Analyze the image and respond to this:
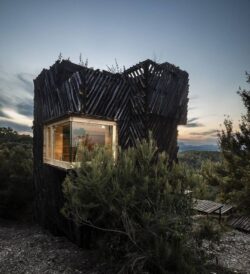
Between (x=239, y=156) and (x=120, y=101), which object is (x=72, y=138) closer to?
(x=120, y=101)

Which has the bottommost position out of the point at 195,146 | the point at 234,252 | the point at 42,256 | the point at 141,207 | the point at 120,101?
the point at 234,252

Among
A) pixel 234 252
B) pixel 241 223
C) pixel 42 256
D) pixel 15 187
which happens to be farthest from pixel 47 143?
pixel 241 223

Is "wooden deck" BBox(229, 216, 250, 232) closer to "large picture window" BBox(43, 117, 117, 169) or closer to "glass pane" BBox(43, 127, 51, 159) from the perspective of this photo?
"large picture window" BBox(43, 117, 117, 169)

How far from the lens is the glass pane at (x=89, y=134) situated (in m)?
5.97

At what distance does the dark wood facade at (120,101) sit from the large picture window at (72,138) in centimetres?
24

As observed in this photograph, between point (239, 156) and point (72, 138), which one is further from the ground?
point (72, 138)

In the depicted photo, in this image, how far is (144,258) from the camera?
3.97 meters

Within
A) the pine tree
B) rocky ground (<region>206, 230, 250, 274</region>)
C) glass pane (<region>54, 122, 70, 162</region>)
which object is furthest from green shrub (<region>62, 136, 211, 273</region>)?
the pine tree

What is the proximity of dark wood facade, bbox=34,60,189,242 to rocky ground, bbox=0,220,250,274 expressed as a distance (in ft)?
2.03

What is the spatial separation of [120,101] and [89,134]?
1487 millimetres

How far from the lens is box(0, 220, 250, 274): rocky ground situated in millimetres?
5117

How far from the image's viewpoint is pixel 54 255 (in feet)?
19.3

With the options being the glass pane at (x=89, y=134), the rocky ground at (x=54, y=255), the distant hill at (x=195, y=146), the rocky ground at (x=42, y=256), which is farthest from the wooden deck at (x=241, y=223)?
the glass pane at (x=89, y=134)

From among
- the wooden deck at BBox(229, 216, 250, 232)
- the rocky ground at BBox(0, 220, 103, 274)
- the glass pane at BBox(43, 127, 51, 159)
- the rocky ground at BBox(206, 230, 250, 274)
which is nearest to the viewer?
the rocky ground at BBox(0, 220, 103, 274)
